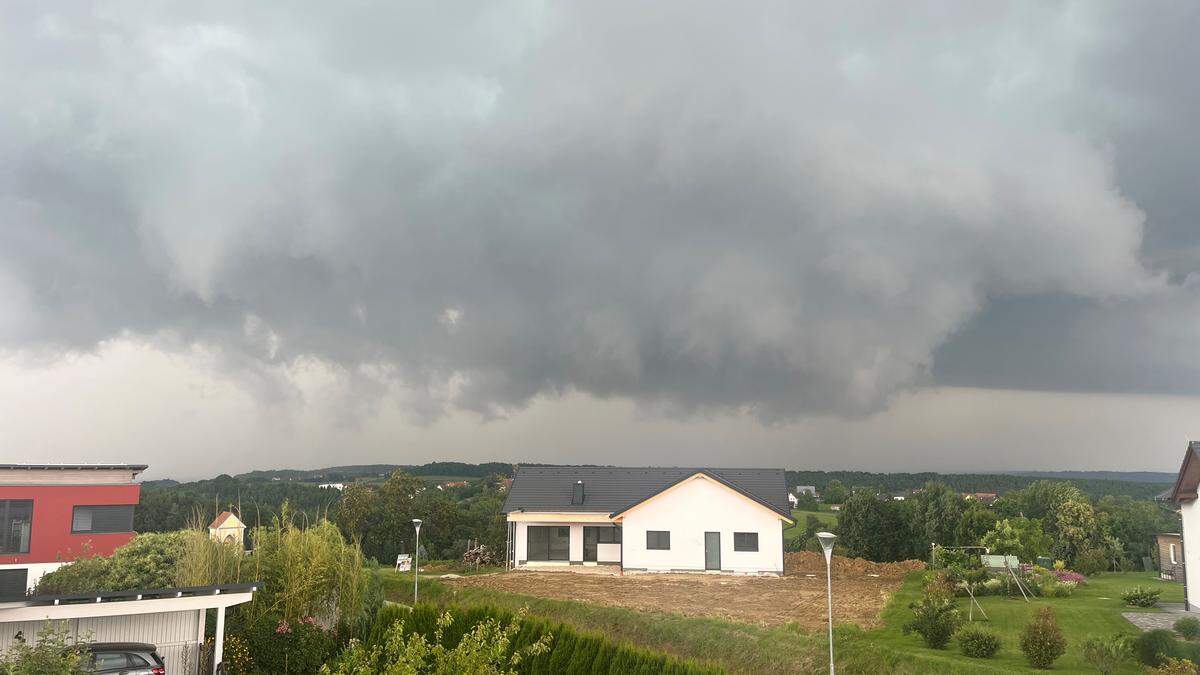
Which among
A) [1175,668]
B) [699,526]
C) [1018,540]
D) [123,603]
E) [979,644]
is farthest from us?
[699,526]

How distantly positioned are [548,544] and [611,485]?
13.6 feet

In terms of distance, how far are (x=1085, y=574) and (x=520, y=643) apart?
29.1 metres

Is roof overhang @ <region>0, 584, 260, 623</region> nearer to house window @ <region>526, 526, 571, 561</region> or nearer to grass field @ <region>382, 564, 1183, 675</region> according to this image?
grass field @ <region>382, 564, 1183, 675</region>

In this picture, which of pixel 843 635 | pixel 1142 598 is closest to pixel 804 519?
pixel 1142 598

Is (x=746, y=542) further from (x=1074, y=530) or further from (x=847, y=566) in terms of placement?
(x=1074, y=530)

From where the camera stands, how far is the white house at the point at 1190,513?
21.4m

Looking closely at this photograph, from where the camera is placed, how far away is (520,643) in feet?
47.5

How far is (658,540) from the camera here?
35125mm

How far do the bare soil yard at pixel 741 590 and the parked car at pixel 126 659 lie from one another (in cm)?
1195

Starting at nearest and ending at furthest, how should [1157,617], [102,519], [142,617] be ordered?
[142,617], [1157,617], [102,519]

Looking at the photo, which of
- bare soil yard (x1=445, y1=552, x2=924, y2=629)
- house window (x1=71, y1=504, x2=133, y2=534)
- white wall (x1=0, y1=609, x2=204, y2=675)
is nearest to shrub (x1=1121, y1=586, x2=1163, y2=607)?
bare soil yard (x1=445, y1=552, x2=924, y2=629)

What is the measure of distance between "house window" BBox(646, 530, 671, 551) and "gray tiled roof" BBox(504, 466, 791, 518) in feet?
5.09

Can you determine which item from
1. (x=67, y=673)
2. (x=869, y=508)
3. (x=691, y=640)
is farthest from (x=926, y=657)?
(x=869, y=508)

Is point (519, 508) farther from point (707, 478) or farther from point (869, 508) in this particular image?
point (869, 508)
